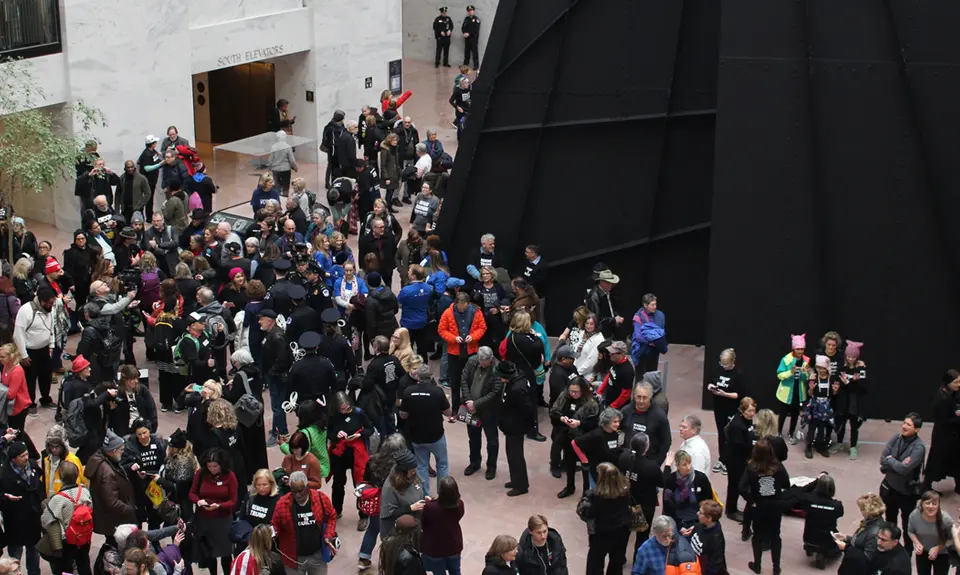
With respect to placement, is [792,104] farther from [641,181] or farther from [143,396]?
[143,396]

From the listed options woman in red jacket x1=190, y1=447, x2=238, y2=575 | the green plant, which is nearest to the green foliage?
the green plant

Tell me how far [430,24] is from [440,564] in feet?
82.3

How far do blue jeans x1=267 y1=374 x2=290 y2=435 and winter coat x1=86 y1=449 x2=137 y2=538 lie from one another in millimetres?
2911

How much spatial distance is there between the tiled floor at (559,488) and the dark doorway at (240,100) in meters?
11.0

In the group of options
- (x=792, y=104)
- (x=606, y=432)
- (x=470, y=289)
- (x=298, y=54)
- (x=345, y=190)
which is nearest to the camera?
(x=606, y=432)

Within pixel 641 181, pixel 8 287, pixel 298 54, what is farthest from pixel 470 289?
pixel 298 54

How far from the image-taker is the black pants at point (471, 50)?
3400 cm

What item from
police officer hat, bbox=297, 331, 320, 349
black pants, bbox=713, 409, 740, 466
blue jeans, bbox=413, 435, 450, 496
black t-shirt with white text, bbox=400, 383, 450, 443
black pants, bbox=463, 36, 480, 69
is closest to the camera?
black t-shirt with white text, bbox=400, 383, 450, 443

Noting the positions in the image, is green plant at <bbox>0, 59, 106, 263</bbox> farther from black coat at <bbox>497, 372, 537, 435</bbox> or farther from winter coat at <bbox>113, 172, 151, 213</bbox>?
black coat at <bbox>497, 372, 537, 435</bbox>

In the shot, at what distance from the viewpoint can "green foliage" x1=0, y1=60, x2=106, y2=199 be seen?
59.0ft

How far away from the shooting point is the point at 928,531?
1173 centimetres

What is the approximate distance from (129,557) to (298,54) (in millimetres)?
17647

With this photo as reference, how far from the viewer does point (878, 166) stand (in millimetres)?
15734

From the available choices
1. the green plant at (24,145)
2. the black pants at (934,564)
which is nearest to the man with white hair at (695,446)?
the black pants at (934,564)
